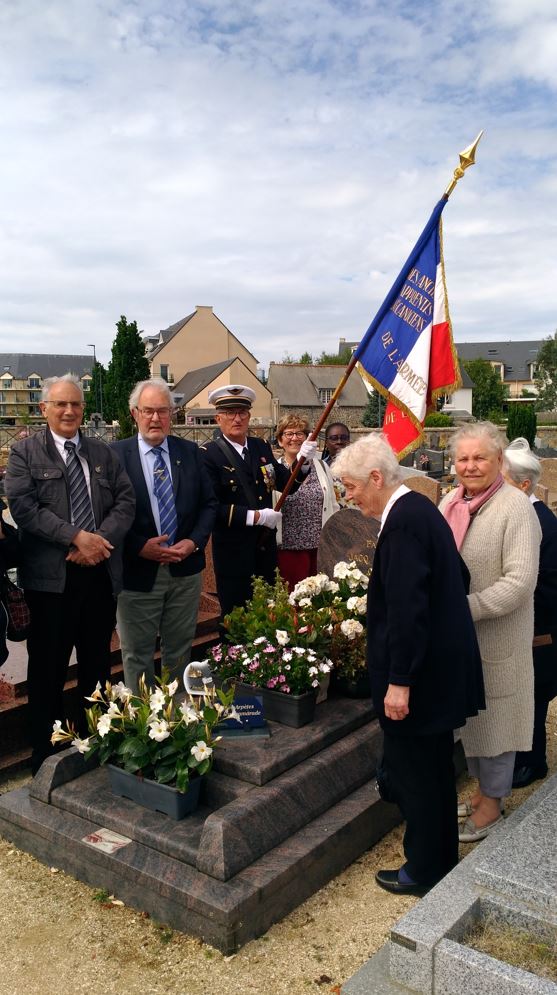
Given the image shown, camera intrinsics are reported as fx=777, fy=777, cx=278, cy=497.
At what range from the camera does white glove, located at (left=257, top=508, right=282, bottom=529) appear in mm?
4934

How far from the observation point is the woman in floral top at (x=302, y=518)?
5477 mm

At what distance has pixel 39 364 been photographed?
9350cm

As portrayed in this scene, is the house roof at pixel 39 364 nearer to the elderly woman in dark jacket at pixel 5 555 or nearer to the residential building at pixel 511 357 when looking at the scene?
the residential building at pixel 511 357

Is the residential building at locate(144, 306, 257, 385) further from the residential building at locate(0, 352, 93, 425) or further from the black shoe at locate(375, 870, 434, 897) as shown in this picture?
the black shoe at locate(375, 870, 434, 897)

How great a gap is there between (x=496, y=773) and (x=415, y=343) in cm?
283

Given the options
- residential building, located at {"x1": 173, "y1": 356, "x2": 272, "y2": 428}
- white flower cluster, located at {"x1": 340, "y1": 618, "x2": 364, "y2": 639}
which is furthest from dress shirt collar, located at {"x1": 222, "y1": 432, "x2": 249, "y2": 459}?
residential building, located at {"x1": 173, "y1": 356, "x2": 272, "y2": 428}

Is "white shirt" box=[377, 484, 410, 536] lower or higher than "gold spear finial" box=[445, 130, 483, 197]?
lower

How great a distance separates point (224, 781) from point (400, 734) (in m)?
0.90

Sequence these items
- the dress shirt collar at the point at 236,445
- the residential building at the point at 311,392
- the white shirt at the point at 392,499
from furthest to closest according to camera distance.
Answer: the residential building at the point at 311,392 → the dress shirt collar at the point at 236,445 → the white shirt at the point at 392,499

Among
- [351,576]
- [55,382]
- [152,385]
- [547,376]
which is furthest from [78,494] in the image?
[547,376]

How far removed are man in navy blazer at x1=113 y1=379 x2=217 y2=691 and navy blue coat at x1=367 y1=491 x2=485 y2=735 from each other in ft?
5.63

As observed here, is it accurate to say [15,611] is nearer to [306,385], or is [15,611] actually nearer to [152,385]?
[152,385]

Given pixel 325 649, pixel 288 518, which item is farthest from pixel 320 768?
pixel 288 518

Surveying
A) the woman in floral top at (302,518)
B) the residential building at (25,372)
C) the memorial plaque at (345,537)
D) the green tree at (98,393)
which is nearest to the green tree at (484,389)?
the green tree at (98,393)
